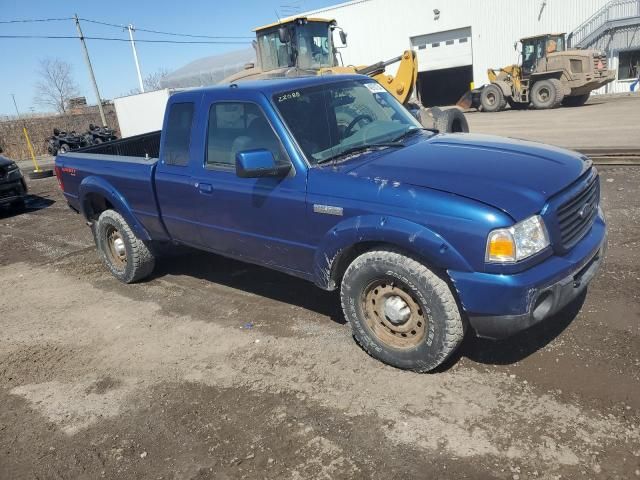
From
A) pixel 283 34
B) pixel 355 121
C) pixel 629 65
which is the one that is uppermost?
pixel 283 34

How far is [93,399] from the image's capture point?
3.62 meters

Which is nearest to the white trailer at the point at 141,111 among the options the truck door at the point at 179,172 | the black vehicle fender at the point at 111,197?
the black vehicle fender at the point at 111,197

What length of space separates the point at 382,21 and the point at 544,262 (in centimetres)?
3418

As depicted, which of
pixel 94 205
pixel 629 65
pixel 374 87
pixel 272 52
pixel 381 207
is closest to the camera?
pixel 381 207

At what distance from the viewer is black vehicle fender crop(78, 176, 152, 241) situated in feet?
17.2

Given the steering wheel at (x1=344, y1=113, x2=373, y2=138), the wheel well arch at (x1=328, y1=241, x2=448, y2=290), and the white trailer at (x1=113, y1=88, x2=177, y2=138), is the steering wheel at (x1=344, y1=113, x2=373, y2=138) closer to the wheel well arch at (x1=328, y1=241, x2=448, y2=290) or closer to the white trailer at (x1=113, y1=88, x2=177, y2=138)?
the wheel well arch at (x1=328, y1=241, x2=448, y2=290)

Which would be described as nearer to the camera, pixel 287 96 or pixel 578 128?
pixel 287 96

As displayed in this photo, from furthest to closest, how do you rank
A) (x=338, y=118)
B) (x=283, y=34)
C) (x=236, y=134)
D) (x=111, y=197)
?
(x=283, y=34), (x=111, y=197), (x=236, y=134), (x=338, y=118)

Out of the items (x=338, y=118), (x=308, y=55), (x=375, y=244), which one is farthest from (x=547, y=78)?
(x=375, y=244)

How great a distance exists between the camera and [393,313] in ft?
11.2

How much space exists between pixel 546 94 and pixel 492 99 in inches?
102

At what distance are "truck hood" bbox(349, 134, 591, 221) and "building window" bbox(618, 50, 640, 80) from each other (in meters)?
30.7

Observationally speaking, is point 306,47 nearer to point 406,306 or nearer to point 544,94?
point 544,94

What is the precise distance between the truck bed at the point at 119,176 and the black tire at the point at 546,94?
62.2ft
